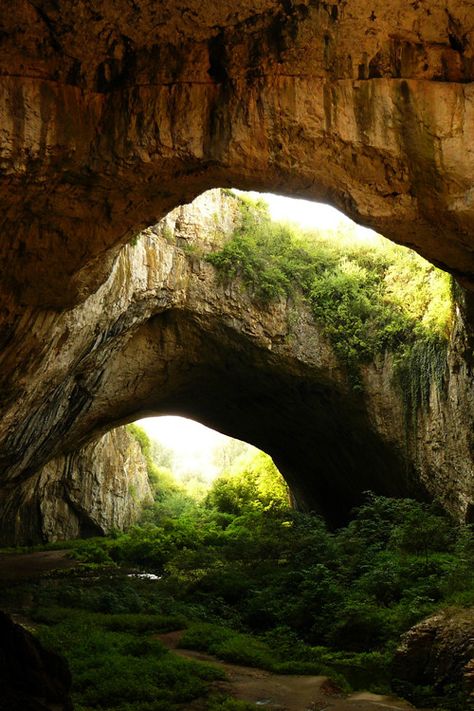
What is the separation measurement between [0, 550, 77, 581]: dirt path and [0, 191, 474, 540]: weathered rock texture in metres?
2.19

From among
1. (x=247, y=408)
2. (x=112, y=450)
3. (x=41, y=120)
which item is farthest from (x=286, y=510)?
(x=112, y=450)

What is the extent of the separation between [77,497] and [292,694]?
17499 millimetres

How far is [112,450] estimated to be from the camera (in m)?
25.4

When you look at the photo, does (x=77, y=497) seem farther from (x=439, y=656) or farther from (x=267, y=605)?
(x=439, y=656)

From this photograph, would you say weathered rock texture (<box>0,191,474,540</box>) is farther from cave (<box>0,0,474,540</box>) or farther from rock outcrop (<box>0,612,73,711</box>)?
rock outcrop (<box>0,612,73,711</box>)

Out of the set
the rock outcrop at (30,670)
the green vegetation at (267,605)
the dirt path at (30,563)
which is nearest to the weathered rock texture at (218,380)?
the green vegetation at (267,605)

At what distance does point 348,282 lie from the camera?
1483 centimetres

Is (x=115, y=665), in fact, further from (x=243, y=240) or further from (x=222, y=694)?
(x=243, y=240)

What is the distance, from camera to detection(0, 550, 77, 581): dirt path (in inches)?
554

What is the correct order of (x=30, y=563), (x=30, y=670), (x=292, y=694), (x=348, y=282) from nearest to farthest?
(x=30, y=670)
(x=292, y=694)
(x=348, y=282)
(x=30, y=563)

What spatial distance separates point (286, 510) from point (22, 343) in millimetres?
6871

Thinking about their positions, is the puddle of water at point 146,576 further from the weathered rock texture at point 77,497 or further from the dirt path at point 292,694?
the dirt path at point 292,694

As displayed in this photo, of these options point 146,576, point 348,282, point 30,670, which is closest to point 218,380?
point 348,282

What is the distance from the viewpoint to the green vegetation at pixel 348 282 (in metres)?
13.7
